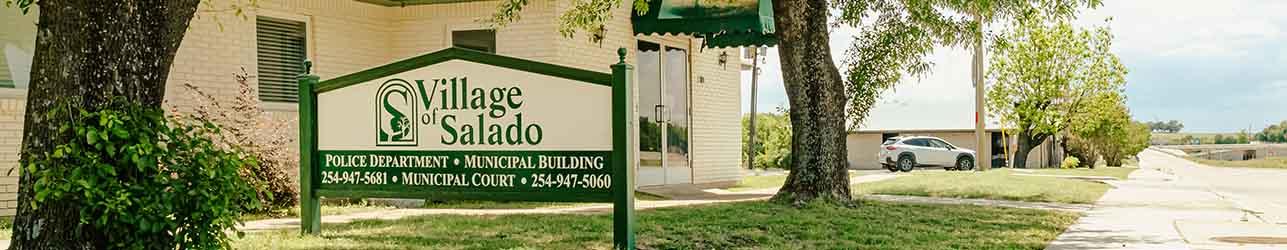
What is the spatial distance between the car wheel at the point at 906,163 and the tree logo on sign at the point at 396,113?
29.2 m

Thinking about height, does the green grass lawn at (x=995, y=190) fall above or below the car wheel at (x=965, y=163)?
above

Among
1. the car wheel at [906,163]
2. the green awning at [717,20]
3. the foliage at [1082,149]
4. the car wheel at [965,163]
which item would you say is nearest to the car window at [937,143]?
the car wheel at [965,163]

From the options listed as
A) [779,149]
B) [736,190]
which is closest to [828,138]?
[736,190]

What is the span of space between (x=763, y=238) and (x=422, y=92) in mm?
2729

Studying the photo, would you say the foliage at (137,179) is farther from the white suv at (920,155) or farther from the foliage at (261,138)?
the white suv at (920,155)

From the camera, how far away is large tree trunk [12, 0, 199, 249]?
546 centimetres

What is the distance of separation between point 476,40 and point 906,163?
915 inches

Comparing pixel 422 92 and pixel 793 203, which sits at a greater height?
pixel 422 92

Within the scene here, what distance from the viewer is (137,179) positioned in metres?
5.55

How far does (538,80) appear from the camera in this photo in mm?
7309

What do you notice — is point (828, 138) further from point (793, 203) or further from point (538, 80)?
point (538, 80)

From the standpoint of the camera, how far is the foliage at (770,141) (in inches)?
1784

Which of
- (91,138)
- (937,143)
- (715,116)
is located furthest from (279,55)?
(937,143)

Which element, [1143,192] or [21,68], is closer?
[21,68]
